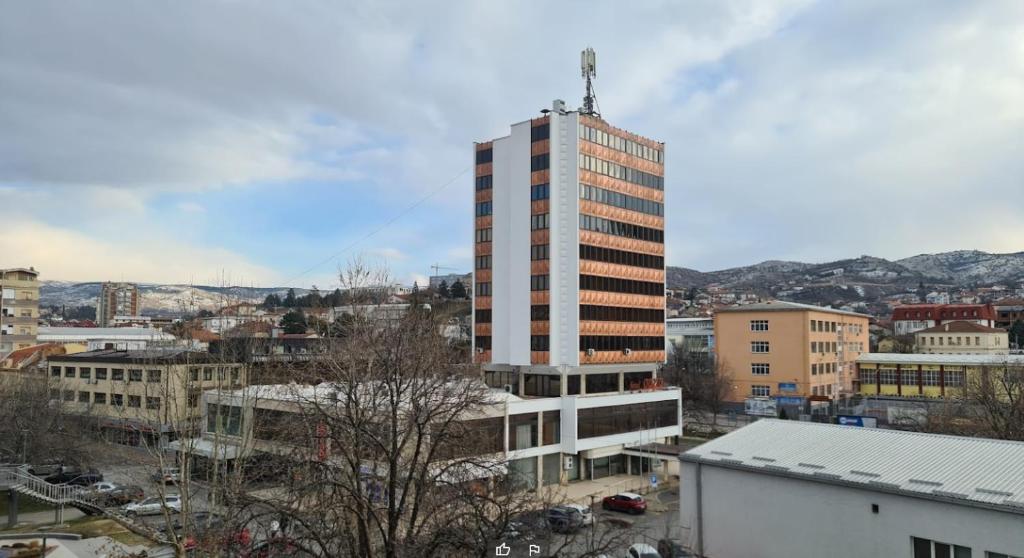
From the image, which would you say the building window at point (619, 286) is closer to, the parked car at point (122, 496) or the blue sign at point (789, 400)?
the blue sign at point (789, 400)

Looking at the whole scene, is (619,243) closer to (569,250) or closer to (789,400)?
(569,250)

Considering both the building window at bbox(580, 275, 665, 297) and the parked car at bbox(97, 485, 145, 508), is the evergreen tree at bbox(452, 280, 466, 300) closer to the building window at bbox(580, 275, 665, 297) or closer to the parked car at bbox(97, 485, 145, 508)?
the building window at bbox(580, 275, 665, 297)

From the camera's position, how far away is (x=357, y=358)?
70.7 ft

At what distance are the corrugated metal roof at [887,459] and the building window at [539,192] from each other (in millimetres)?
24380

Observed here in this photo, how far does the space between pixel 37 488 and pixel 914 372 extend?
291 feet

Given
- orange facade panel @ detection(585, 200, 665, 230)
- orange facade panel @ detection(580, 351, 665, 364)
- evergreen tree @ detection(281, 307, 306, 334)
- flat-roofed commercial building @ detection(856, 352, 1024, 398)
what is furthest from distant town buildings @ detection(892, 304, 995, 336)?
evergreen tree @ detection(281, 307, 306, 334)

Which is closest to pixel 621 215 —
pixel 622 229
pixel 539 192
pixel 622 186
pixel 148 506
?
pixel 622 229

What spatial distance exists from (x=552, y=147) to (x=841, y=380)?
2255 inches

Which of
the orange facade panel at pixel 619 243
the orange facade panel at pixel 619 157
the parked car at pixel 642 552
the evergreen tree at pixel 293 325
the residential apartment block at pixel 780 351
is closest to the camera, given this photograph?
the parked car at pixel 642 552

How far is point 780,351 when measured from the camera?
75.5 metres

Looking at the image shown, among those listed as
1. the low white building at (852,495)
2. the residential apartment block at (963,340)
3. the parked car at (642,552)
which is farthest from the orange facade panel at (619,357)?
the residential apartment block at (963,340)

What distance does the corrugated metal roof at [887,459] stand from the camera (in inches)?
818

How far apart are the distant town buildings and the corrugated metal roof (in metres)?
109

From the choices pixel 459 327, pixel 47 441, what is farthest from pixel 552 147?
pixel 459 327
